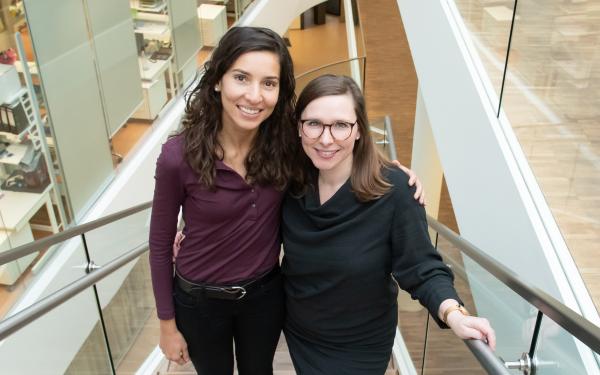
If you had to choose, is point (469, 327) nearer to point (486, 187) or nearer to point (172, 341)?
point (172, 341)

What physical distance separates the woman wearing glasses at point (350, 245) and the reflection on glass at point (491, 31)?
161cm

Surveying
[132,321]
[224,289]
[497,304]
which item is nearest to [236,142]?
[224,289]

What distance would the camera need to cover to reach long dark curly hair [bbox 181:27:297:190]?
171 centimetres

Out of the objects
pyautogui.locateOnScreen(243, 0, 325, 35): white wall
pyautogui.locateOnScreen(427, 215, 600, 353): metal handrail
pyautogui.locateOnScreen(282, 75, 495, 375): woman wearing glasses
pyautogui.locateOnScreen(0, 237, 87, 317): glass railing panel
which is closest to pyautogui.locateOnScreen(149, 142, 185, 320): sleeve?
pyautogui.locateOnScreen(282, 75, 495, 375): woman wearing glasses

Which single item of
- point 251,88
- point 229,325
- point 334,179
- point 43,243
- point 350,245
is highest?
point 251,88

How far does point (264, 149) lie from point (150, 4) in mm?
4451

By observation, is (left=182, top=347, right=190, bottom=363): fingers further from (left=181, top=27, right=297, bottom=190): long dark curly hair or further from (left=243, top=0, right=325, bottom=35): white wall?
(left=243, top=0, right=325, bottom=35): white wall

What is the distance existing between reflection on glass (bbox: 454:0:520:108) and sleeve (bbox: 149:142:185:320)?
193cm

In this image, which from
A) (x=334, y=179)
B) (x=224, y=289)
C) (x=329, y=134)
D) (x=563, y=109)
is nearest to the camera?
(x=329, y=134)

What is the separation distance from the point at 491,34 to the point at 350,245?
2.13m

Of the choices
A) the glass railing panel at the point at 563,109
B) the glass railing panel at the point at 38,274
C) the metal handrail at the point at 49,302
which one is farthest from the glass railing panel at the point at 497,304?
the glass railing panel at the point at 38,274

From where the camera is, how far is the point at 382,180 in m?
1.71

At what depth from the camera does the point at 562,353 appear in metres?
1.88

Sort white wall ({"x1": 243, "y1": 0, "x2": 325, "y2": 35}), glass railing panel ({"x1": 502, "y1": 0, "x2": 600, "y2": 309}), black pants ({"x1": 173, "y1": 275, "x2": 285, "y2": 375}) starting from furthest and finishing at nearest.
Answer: white wall ({"x1": 243, "y1": 0, "x2": 325, "y2": 35}) → glass railing panel ({"x1": 502, "y1": 0, "x2": 600, "y2": 309}) → black pants ({"x1": 173, "y1": 275, "x2": 285, "y2": 375})
